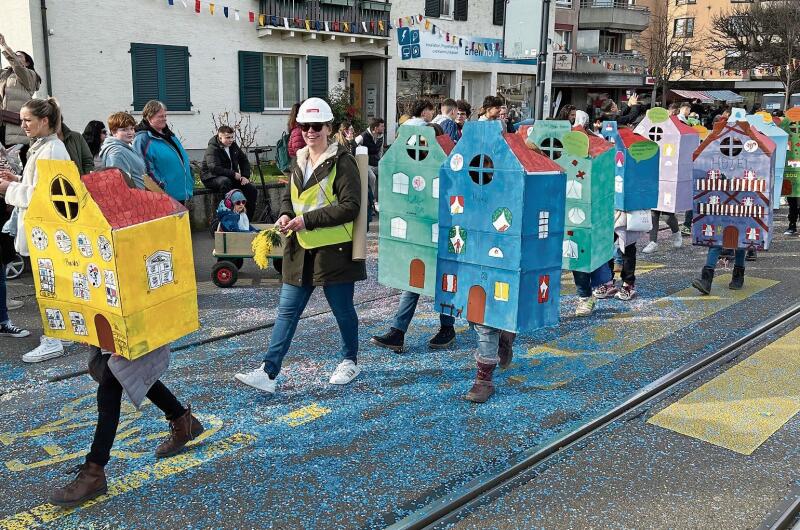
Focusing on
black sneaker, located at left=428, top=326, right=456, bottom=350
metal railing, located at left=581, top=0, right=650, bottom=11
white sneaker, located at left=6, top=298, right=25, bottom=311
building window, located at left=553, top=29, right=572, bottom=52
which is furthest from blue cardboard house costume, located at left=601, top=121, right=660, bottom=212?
metal railing, located at left=581, top=0, right=650, bottom=11

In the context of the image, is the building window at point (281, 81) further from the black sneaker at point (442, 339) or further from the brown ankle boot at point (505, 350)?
the brown ankle boot at point (505, 350)

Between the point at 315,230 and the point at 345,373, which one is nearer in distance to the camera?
the point at 315,230

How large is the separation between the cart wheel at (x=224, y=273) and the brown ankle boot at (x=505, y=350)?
373 centimetres

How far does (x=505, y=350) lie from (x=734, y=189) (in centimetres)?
366

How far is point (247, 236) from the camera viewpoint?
8438 mm

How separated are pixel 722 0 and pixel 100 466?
61069 millimetres

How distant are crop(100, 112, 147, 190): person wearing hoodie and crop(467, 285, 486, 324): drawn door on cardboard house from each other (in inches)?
124

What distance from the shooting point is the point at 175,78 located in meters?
17.1

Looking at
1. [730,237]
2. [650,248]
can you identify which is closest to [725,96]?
[650,248]

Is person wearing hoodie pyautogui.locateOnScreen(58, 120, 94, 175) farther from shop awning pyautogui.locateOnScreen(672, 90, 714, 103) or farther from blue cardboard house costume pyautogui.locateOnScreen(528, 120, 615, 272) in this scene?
shop awning pyautogui.locateOnScreen(672, 90, 714, 103)

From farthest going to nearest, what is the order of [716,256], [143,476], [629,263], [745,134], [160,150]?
1. [716,256]
2. [629,263]
3. [745,134]
4. [160,150]
5. [143,476]

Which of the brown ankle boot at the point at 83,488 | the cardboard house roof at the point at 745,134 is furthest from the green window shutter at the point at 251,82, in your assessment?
the brown ankle boot at the point at 83,488

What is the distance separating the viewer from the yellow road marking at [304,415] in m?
4.75

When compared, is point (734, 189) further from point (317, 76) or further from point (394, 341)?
point (317, 76)
